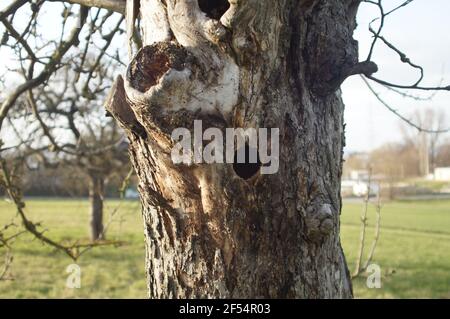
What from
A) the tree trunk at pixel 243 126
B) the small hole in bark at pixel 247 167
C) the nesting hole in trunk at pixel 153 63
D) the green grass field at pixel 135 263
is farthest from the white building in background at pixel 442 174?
the nesting hole in trunk at pixel 153 63

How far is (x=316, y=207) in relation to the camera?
69.3 inches

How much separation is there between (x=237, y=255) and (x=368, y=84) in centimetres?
174

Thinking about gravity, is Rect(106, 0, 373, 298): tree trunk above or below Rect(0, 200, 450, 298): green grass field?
above

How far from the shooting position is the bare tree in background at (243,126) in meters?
1.64

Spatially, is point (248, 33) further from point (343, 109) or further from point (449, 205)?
point (449, 205)

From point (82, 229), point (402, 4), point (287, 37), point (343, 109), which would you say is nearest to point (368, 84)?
point (402, 4)

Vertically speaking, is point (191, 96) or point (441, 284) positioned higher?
point (191, 96)

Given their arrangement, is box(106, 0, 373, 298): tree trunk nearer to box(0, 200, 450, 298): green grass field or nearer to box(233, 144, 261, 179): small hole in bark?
box(233, 144, 261, 179): small hole in bark

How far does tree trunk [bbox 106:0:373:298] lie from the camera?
164cm

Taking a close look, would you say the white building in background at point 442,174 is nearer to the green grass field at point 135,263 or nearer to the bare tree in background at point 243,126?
the green grass field at point 135,263

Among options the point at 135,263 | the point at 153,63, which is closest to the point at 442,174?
the point at 135,263

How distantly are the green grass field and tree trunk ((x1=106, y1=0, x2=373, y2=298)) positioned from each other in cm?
214

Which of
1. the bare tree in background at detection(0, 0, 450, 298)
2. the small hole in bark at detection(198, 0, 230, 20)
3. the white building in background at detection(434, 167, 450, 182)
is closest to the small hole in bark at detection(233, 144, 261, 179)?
the bare tree in background at detection(0, 0, 450, 298)
